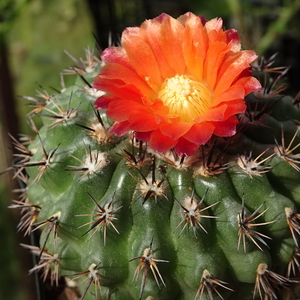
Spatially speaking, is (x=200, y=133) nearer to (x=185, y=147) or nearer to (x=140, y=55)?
(x=185, y=147)

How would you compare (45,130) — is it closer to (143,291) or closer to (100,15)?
(143,291)

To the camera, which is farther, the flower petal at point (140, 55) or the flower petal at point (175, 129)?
the flower petal at point (140, 55)

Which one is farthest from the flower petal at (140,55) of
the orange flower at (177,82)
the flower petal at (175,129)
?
the flower petal at (175,129)

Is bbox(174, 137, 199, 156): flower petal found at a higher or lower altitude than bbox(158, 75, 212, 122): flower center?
lower

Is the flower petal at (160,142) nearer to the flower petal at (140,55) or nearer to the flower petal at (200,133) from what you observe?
the flower petal at (200,133)

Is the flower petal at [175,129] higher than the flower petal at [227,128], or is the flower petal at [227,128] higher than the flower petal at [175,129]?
the flower petal at [175,129]

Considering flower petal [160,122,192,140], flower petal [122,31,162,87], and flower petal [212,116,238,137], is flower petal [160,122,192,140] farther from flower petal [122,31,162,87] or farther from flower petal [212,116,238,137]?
flower petal [122,31,162,87]

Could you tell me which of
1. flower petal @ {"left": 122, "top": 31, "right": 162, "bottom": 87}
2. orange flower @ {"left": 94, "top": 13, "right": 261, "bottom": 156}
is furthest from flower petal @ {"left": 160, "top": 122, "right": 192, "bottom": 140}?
flower petal @ {"left": 122, "top": 31, "right": 162, "bottom": 87}
